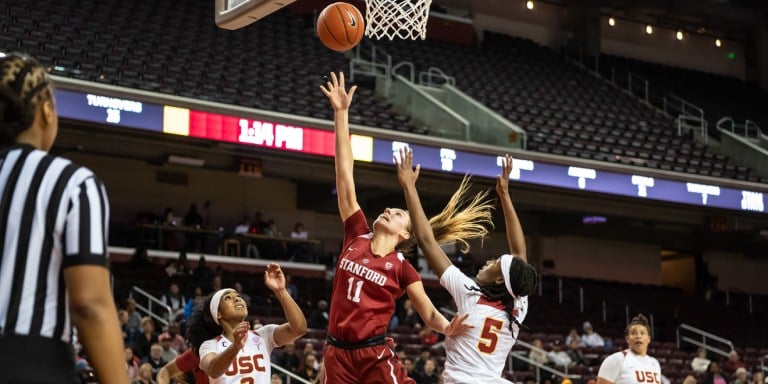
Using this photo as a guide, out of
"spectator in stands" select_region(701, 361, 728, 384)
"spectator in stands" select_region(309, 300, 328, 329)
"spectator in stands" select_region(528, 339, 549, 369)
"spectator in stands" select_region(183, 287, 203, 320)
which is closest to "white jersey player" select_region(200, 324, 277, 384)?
"spectator in stands" select_region(183, 287, 203, 320)

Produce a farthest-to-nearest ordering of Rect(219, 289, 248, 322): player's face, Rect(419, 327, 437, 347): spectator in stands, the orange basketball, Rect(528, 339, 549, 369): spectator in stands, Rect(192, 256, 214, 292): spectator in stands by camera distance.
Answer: Rect(528, 339, 549, 369): spectator in stands
Rect(192, 256, 214, 292): spectator in stands
Rect(419, 327, 437, 347): spectator in stands
the orange basketball
Rect(219, 289, 248, 322): player's face

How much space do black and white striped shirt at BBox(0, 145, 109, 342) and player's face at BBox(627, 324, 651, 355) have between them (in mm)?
6024

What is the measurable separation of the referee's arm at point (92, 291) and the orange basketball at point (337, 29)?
6.40 meters

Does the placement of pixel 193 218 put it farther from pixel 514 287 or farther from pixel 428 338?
pixel 514 287

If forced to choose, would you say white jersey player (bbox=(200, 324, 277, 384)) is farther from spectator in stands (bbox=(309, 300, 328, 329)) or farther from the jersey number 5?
spectator in stands (bbox=(309, 300, 328, 329))

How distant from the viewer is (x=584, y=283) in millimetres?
24719

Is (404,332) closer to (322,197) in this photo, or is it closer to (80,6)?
(322,197)

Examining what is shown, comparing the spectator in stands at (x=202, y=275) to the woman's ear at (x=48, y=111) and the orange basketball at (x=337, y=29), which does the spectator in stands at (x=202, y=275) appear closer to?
the orange basketball at (x=337, y=29)

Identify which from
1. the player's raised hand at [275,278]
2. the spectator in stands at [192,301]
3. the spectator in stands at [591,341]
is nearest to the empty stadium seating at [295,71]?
the spectator in stands at [192,301]

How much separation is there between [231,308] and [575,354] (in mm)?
11966

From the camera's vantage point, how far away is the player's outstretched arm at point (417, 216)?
6.40 meters

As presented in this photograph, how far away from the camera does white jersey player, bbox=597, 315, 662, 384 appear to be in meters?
8.45

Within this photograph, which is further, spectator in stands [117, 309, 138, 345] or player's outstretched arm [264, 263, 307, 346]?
spectator in stands [117, 309, 138, 345]

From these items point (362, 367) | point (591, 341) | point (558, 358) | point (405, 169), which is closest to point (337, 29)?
point (405, 169)
